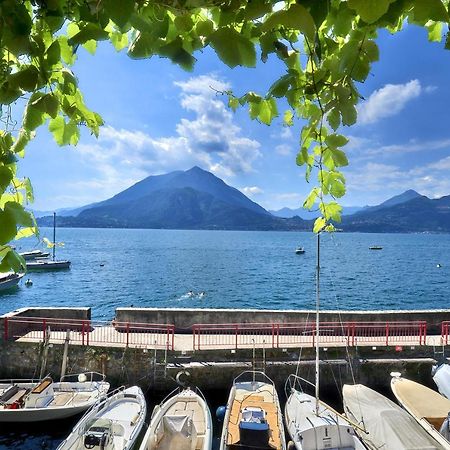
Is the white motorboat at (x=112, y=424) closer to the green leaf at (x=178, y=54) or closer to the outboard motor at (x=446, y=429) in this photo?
the outboard motor at (x=446, y=429)

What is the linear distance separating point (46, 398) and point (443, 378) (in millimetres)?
16293

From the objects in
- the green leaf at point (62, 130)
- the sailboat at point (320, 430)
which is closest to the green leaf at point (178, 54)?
the green leaf at point (62, 130)

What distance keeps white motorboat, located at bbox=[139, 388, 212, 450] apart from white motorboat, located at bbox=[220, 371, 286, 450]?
0.82 metres

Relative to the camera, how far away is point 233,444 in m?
11.6

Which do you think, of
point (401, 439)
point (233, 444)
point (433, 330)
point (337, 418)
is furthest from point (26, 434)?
point (433, 330)

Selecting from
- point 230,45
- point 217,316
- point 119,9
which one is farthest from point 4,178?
point 217,316

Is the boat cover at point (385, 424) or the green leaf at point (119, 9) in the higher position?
the green leaf at point (119, 9)

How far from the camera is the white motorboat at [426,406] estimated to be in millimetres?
12164

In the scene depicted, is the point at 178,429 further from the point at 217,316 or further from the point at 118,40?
the point at 118,40

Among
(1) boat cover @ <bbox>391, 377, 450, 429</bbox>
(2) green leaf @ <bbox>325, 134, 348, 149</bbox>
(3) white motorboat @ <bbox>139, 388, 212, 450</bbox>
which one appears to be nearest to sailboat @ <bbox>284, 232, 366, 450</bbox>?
(3) white motorboat @ <bbox>139, 388, 212, 450</bbox>

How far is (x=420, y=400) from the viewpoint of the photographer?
A: 48.5 ft

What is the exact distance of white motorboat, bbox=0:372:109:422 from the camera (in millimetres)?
15070

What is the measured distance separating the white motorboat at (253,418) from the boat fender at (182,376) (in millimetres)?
2194

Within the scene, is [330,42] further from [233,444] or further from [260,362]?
[260,362]
